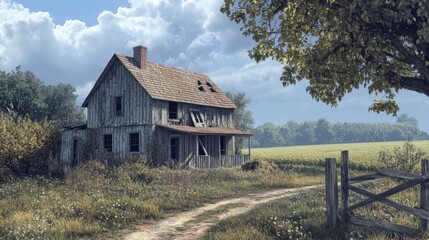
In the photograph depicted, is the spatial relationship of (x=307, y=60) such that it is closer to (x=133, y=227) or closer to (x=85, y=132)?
(x=133, y=227)

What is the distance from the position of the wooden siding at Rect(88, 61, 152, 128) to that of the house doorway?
2946 mm

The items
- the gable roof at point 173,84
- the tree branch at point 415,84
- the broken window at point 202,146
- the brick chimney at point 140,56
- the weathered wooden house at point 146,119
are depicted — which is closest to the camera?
the tree branch at point 415,84

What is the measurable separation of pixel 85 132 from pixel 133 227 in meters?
23.0

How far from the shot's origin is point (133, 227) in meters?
10.2

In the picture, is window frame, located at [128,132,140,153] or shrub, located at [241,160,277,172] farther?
window frame, located at [128,132,140,153]

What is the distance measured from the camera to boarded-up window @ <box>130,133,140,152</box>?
28.6m

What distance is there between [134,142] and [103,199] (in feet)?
53.8

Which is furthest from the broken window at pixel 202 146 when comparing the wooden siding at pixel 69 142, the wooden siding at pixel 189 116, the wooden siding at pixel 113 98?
the wooden siding at pixel 69 142

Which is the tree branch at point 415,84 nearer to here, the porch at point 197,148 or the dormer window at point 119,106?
the porch at point 197,148

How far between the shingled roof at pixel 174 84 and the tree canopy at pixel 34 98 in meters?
16.7

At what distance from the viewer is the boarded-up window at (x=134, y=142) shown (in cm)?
2859

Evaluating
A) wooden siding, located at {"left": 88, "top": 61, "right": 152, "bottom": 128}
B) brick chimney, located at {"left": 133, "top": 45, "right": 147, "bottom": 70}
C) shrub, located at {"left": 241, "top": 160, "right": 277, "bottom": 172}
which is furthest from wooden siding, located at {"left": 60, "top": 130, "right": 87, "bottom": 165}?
shrub, located at {"left": 241, "top": 160, "right": 277, "bottom": 172}

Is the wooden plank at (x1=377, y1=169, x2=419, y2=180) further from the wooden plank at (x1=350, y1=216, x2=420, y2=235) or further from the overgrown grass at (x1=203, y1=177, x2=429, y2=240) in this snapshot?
the overgrown grass at (x1=203, y1=177, x2=429, y2=240)

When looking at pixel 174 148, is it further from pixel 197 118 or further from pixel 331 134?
pixel 331 134
